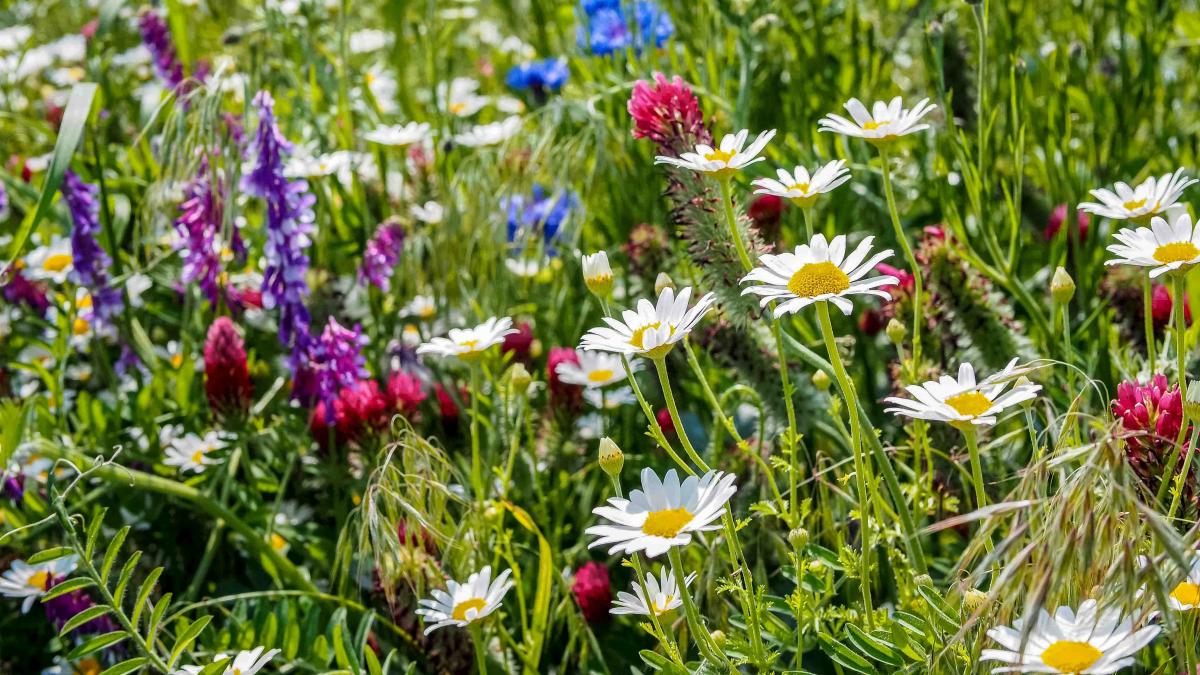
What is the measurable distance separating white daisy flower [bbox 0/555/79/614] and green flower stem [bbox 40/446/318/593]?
0.11m

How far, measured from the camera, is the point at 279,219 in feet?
5.03

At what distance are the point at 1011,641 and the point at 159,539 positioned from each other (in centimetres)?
127

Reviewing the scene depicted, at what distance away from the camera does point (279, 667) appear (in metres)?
1.40

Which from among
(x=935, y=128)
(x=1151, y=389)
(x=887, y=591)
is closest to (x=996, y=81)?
(x=935, y=128)

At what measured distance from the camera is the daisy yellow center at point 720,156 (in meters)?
1.05

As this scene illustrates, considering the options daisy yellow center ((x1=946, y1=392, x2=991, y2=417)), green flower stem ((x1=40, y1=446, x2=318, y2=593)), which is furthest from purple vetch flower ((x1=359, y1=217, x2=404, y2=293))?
daisy yellow center ((x1=946, y1=392, x2=991, y2=417))

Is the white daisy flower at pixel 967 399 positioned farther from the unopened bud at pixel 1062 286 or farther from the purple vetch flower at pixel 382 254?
the purple vetch flower at pixel 382 254

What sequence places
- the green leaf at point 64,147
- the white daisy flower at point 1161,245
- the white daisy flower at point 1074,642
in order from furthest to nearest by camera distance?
1. the green leaf at point 64,147
2. the white daisy flower at point 1161,245
3. the white daisy flower at point 1074,642

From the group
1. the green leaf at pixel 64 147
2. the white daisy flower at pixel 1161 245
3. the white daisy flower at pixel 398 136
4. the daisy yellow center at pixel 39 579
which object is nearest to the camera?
the white daisy flower at pixel 1161 245

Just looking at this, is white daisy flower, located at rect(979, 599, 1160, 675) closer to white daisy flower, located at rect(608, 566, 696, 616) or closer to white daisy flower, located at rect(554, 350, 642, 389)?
white daisy flower, located at rect(608, 566, 696, 616)

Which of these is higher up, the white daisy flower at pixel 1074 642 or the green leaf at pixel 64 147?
the green leaf at pixel 64 147

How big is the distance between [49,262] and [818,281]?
1.40 meters

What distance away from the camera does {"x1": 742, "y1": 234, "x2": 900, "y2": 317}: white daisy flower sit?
0.89 m

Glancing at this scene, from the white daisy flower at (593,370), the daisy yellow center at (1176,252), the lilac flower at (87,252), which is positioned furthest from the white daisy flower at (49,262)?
the daisy yellow center at (1176,252)
